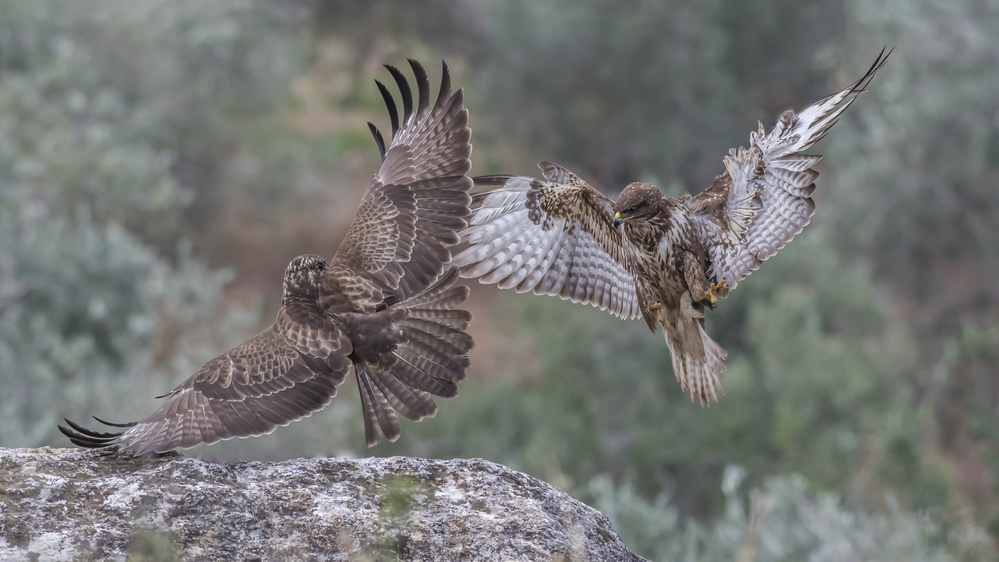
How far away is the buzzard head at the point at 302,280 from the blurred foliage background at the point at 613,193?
14.0 feet

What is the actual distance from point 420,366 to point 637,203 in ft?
5.20

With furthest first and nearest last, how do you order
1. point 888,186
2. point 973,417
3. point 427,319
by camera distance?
point 888,186
point 973,417
point 427,319

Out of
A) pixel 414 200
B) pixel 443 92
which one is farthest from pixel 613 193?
pixel 414 200

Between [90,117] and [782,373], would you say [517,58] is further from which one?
[782,373]

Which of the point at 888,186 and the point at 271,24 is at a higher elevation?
the point at 271,24

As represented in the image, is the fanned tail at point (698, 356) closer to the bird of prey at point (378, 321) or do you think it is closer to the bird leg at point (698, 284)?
the bird leg at point (698, 284)

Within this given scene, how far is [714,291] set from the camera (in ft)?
20.6

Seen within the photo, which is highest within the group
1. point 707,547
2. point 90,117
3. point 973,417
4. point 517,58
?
point 517,58

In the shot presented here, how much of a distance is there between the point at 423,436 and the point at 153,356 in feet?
13.1

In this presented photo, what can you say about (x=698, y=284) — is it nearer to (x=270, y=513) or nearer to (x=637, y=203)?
(x=637, y=203)

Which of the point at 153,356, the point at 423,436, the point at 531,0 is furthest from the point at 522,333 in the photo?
the point at 531,0

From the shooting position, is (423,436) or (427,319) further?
(423,436)

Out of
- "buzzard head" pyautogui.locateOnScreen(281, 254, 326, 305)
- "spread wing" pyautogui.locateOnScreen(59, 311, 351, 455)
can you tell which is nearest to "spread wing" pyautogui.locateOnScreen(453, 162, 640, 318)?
"buzzard head" pyautogui.locateOnScreen(281, 254, 326, 305)

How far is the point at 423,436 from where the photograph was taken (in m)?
14.6
